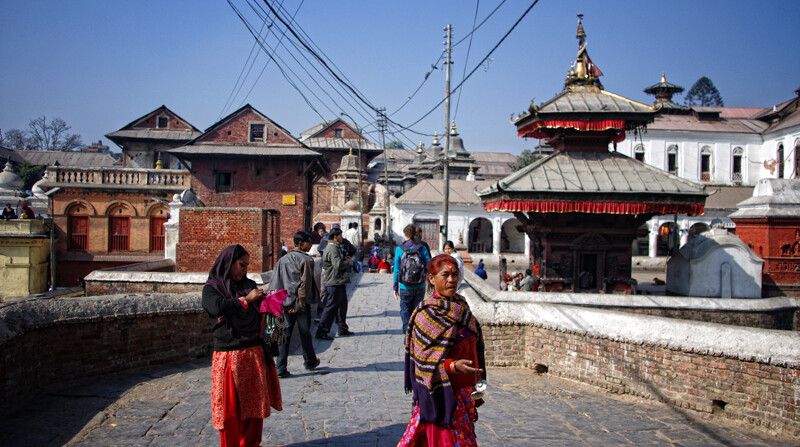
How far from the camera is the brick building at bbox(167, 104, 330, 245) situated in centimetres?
2867

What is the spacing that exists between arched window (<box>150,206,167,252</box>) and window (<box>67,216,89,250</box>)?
10.3 ft

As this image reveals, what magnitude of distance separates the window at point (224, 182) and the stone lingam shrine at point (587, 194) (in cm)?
1909

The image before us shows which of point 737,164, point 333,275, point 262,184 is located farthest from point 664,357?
point 737,164

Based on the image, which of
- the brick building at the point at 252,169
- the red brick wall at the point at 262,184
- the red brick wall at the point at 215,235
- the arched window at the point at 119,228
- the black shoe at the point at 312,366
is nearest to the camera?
the black shoe at the point at 312,366

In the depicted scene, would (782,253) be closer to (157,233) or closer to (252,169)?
(252,169)

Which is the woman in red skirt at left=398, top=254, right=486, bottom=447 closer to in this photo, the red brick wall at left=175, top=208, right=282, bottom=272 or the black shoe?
the black shoe

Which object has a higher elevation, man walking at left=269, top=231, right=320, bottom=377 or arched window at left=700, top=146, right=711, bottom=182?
arched window at left=700, top=146, right=711, bottom=182

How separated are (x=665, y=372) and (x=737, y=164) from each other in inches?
1913

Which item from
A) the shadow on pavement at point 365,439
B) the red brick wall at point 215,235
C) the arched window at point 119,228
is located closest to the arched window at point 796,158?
the red brick wall at point 215,235

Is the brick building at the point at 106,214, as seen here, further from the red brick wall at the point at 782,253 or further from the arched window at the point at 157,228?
the red brick wall at the point at 782,253

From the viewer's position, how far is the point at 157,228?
28047 millimetres

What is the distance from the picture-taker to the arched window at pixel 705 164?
45812mm

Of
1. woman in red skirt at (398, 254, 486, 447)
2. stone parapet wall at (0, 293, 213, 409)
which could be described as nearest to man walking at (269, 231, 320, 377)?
stone parapet wall at (0, 293, 213, 409)

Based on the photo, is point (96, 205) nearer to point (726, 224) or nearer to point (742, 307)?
point (742, 307)
